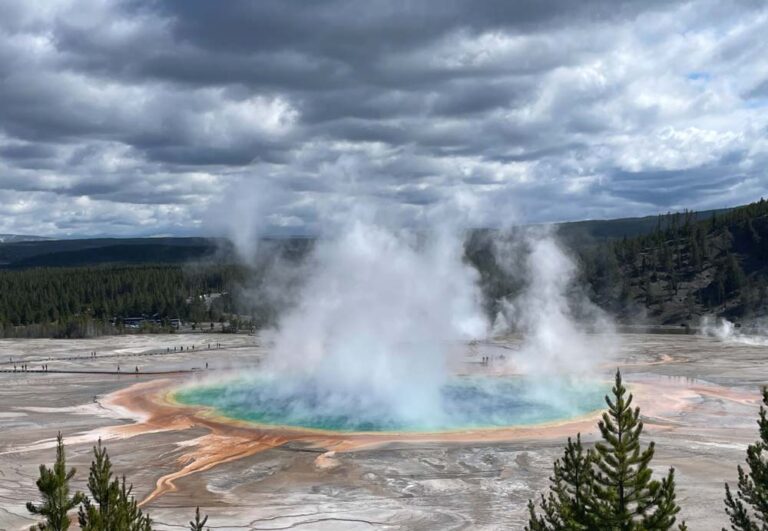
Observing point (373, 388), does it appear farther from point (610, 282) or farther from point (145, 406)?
point (610, 282)

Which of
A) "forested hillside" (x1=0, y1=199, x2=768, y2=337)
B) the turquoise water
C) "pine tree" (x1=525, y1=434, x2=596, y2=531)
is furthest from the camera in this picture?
"forested hillside" (x1=0, y1=199, x2=768, y2=337)

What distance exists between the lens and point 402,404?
1718 inches

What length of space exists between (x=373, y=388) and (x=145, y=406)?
49.4 feet

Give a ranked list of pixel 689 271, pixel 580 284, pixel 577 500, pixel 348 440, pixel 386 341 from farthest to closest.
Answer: pixel 580 284 < pixel 689 271 < pixel 386 341 < pixel 348 440 < pixel 577 500

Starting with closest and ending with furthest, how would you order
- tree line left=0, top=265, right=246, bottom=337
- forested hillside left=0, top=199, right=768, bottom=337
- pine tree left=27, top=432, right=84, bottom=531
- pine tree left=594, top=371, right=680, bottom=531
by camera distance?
pine tree left=594, top=371, right=680, bottom=531, pine tree left=27, top=432, right=84, bottom=531, tree line left=0, top=265, right=246, bottom=337, forested hillside left=0, top=199, right=768, bottom=337

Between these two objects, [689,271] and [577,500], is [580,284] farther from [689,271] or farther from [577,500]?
[577,500]

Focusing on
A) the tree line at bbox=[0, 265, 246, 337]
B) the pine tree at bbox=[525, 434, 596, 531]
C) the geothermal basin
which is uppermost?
the tree line at bbox=[0, 265, 246, 337]

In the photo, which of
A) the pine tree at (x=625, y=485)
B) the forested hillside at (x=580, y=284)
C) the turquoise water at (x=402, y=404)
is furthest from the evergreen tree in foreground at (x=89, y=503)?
the forested hillside at (x=580, y=284)

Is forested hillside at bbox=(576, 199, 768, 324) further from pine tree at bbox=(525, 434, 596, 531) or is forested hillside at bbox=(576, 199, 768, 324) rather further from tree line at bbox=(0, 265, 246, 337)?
pine tree at bbox=(525, 434, 596, 531)

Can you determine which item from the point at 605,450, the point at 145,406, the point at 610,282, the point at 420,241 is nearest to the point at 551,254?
the point at 610,282

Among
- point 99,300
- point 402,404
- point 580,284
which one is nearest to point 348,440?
point 402,404

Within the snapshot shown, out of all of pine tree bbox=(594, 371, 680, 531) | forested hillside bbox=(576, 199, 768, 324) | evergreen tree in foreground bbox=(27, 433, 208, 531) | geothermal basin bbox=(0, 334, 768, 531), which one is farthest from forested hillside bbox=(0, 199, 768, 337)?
pine tree bbox=(594, 371, 680, 531)

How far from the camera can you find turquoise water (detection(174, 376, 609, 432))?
38.7 metres

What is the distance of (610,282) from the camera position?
120062mm
